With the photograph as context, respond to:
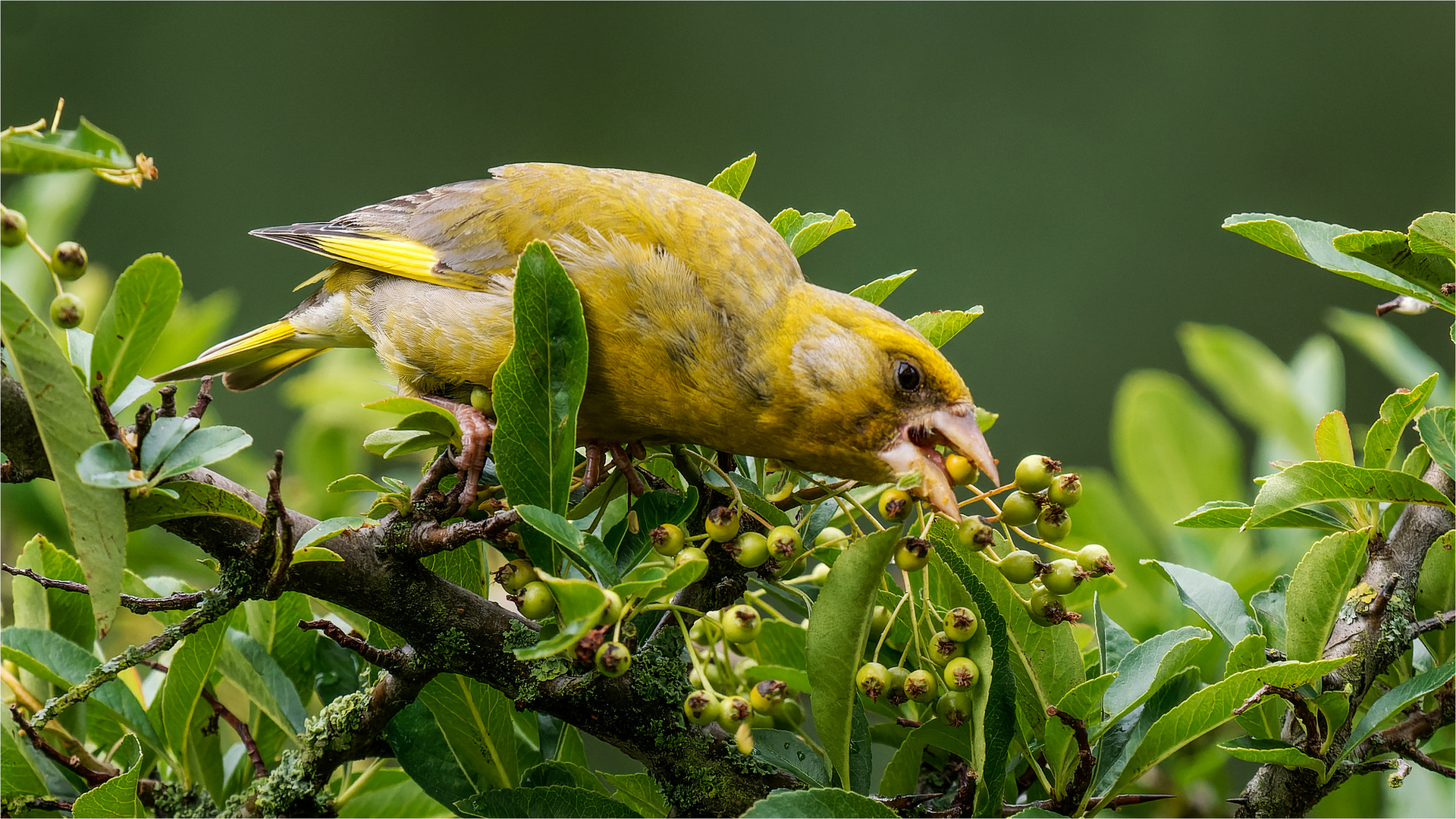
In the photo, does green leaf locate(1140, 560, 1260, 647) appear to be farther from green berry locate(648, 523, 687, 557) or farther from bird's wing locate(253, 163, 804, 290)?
bird's wing locate(253, 163, 804, 290)

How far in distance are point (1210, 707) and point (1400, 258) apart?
0.73 m

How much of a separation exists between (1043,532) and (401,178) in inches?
405

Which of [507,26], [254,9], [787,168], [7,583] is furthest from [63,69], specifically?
[7,583]

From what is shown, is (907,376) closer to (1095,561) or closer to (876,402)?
(876,402)

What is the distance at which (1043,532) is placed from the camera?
168 centimetres

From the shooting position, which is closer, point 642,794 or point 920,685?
point 920,685

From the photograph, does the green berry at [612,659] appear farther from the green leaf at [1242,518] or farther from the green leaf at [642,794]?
the green leaf at [1242,518]

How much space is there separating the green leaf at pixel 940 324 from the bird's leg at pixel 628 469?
569mm

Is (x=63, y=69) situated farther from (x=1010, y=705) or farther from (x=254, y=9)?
(x=1010, y=705)

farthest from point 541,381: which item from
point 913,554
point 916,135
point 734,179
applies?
point 916,135

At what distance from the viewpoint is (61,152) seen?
133 centimetres

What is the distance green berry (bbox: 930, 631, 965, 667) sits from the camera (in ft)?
5.27

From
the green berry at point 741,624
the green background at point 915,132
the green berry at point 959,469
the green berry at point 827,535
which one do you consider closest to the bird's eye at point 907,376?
the green berry at point 959,469

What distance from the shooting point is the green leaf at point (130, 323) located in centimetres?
150
